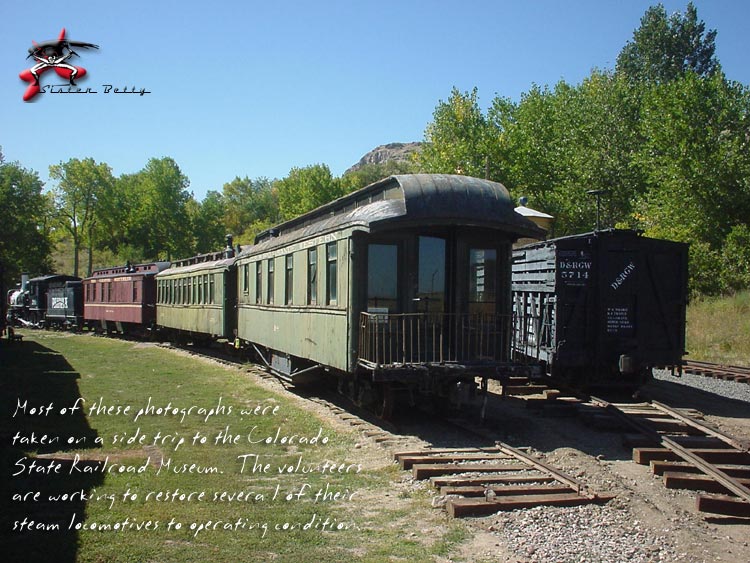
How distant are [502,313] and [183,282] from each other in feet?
56.3

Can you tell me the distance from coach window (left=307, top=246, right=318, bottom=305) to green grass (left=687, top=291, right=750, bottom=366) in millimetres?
13520

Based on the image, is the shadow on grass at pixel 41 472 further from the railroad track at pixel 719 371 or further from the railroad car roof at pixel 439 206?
the railroad track at pixel 719 371

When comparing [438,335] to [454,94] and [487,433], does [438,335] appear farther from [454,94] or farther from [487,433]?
[454,94]

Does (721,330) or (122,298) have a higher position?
(122,298)

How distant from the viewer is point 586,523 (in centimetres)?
648

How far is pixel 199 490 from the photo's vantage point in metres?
7.42

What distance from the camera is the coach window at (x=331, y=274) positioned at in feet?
36.7

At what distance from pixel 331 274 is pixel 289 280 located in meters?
2.80

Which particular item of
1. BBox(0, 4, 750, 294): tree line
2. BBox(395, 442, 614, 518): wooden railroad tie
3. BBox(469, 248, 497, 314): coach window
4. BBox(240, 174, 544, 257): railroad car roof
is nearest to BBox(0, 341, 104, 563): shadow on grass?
BBox(395, 442, 614, 518): wooden railroad tie

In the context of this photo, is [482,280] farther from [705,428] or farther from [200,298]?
[200,298]

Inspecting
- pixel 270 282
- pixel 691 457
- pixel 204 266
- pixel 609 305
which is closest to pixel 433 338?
pixel 691 457

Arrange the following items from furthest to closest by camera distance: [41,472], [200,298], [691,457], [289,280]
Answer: [200,298]
[289,280]
[691,457]
[41,472]

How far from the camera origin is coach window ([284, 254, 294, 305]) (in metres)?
13.7

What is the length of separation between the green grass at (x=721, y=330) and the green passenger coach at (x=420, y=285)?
41.0ft
